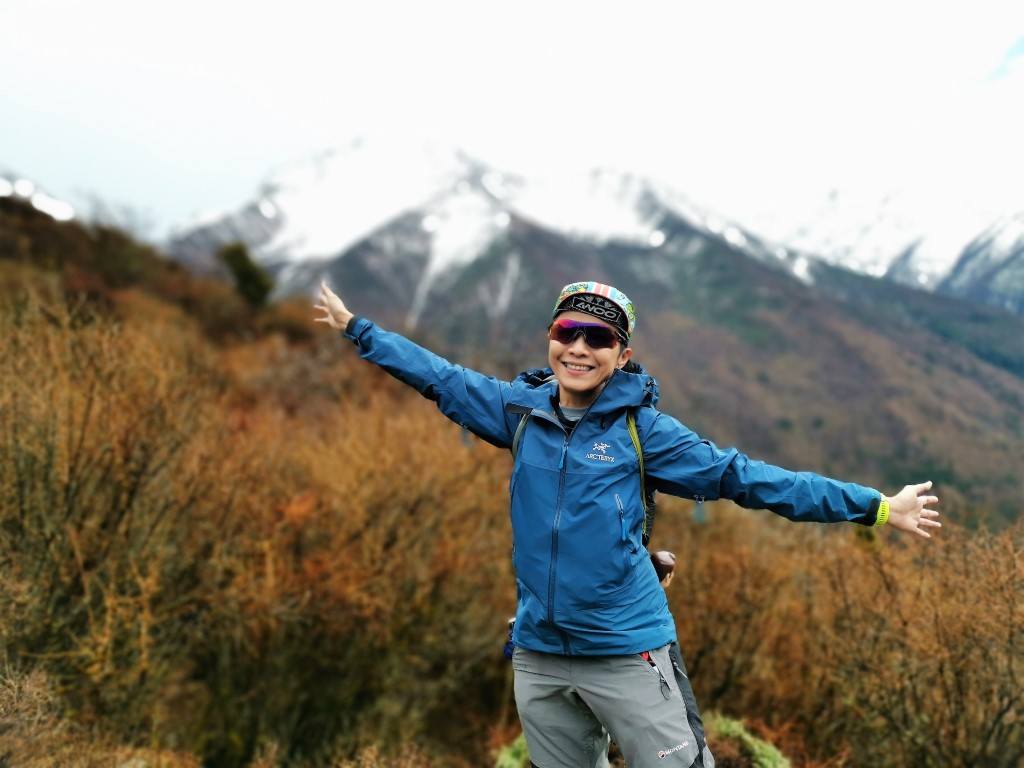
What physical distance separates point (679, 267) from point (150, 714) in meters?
156

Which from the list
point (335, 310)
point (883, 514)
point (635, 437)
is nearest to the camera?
point (883, 514)

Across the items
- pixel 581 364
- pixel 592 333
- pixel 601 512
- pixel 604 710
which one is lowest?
pixel 604 710

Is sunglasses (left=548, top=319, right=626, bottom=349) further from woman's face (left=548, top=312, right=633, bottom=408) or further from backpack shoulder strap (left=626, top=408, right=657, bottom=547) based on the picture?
backpack shoulder strap (left=626, top=408, right=657, bottom=547)

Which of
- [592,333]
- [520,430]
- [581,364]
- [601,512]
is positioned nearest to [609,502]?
[601,512]

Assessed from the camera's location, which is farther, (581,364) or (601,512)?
(581,364)

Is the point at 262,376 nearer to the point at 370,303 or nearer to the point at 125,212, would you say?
the point at 125,212

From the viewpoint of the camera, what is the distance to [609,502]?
3104 millimetres

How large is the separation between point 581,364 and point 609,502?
0.69m

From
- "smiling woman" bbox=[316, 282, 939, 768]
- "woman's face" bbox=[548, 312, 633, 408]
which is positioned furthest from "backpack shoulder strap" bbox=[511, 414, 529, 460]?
"woman's face" bbox=[548, 312, 633, 408]

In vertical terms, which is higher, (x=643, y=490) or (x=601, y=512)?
(x=643, y=490)

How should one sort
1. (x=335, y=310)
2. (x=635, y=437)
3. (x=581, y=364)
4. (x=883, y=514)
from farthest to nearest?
1. (x=335, y=310)
2. (x=581, y=364)
3. (x=635, y=437)
4. (x=883, y=514)

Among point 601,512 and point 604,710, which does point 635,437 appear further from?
point 604,710

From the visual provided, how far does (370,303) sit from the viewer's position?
533 feet

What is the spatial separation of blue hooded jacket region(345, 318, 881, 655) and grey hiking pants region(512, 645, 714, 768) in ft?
0.39
